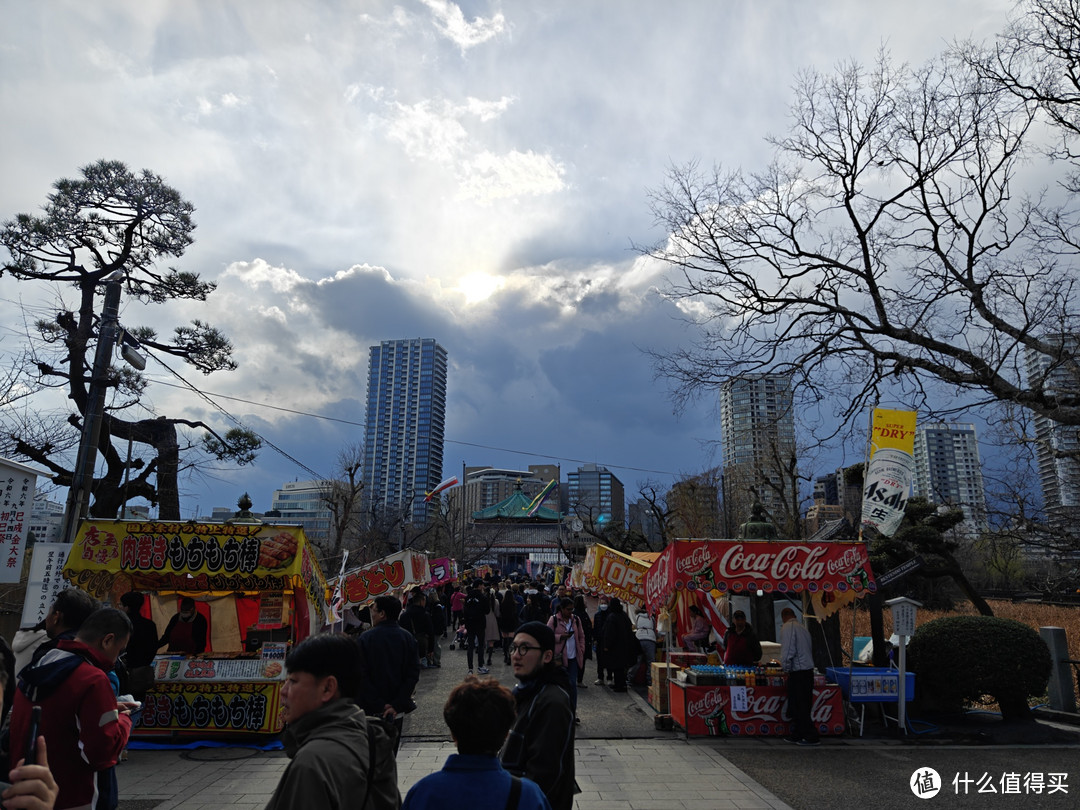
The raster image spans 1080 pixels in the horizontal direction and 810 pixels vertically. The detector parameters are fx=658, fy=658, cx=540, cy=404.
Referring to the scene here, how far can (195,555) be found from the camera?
915 centimetres

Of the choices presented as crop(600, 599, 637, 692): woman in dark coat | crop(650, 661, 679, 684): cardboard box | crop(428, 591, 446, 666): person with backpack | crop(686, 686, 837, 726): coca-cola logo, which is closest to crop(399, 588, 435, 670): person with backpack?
crop(428, 591, 446, 666): person with backpack

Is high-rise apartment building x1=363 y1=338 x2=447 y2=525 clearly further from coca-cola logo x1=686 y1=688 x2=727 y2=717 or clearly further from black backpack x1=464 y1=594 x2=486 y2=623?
coca-cola logo x1=686 y1=688 x2=727 y2=717

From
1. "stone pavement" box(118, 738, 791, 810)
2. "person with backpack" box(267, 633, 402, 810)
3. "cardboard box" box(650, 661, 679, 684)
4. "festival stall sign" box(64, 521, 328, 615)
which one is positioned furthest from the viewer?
"cardboard box" box(650, 661, 679, 684)

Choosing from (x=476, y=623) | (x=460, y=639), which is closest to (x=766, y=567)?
(x=476, y=623)

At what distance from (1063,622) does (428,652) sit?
22.1m

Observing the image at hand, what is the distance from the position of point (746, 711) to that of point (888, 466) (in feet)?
13.5

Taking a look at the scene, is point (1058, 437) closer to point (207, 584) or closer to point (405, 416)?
point (207, 584)

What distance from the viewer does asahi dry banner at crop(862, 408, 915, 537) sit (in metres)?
9.60

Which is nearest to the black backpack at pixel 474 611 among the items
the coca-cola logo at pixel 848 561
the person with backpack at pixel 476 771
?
the coca-cola logo at pixel 848 561

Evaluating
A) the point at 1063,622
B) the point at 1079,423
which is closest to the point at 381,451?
the point at 1063,622

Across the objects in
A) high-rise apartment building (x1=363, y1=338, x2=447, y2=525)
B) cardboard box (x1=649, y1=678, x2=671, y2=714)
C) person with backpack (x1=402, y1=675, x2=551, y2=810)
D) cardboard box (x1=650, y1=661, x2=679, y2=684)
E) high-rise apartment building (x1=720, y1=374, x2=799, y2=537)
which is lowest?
cardboard box (x1=649, y1=678, x2=671, y2=714)

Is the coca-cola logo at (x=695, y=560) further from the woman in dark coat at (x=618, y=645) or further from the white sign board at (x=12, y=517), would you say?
the white sign board at (x=12, y=517)

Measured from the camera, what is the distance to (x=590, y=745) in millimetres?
8789

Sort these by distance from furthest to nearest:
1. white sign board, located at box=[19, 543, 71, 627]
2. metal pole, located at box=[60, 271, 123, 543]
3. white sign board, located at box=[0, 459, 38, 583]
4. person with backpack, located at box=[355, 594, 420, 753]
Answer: metal pole, located at box=[60, 271, 123, 543]
white sign board, located at box=[19, 543, 71, 627]
person with backpack, located at box=[355, 594, 420, 753]
white sign board, located at box=[0, 459, 38, 583]
